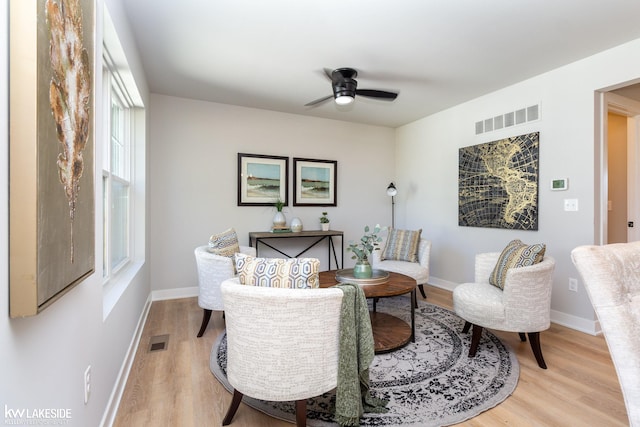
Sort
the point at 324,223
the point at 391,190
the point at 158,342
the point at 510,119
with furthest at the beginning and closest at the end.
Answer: the point at 391,190, the point at 324,223, the point at 510,119, the point at 158,342

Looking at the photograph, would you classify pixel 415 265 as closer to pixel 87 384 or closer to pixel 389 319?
pixel 389 319

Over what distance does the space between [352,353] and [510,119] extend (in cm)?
326

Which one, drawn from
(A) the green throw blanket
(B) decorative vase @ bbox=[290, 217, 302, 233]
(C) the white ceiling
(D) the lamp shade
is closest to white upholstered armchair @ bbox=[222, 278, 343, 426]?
(A) the green throw blanket

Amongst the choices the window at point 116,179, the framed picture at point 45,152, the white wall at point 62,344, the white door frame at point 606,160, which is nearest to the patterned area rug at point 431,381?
the white wall at point 62,344

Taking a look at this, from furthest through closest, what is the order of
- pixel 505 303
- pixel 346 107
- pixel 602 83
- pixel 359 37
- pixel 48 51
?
1. pixel 346 107
2. pixel 602 83
3. pixel 359 37
4. pixel 505 303
5. pixel 48 51

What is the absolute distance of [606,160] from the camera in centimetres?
297

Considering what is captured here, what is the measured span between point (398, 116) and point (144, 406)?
4.29 metres

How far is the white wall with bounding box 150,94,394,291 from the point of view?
152 inches

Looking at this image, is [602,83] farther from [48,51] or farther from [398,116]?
[48,51]

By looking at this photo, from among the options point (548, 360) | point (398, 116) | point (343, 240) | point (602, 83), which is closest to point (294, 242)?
point (343, 240)

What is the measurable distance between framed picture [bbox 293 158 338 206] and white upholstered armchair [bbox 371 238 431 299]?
1.21 m

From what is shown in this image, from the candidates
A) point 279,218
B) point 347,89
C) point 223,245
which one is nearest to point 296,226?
point 279,218

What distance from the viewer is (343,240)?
487 cm

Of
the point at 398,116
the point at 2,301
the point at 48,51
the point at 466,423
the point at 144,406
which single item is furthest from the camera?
the point at 398,116
